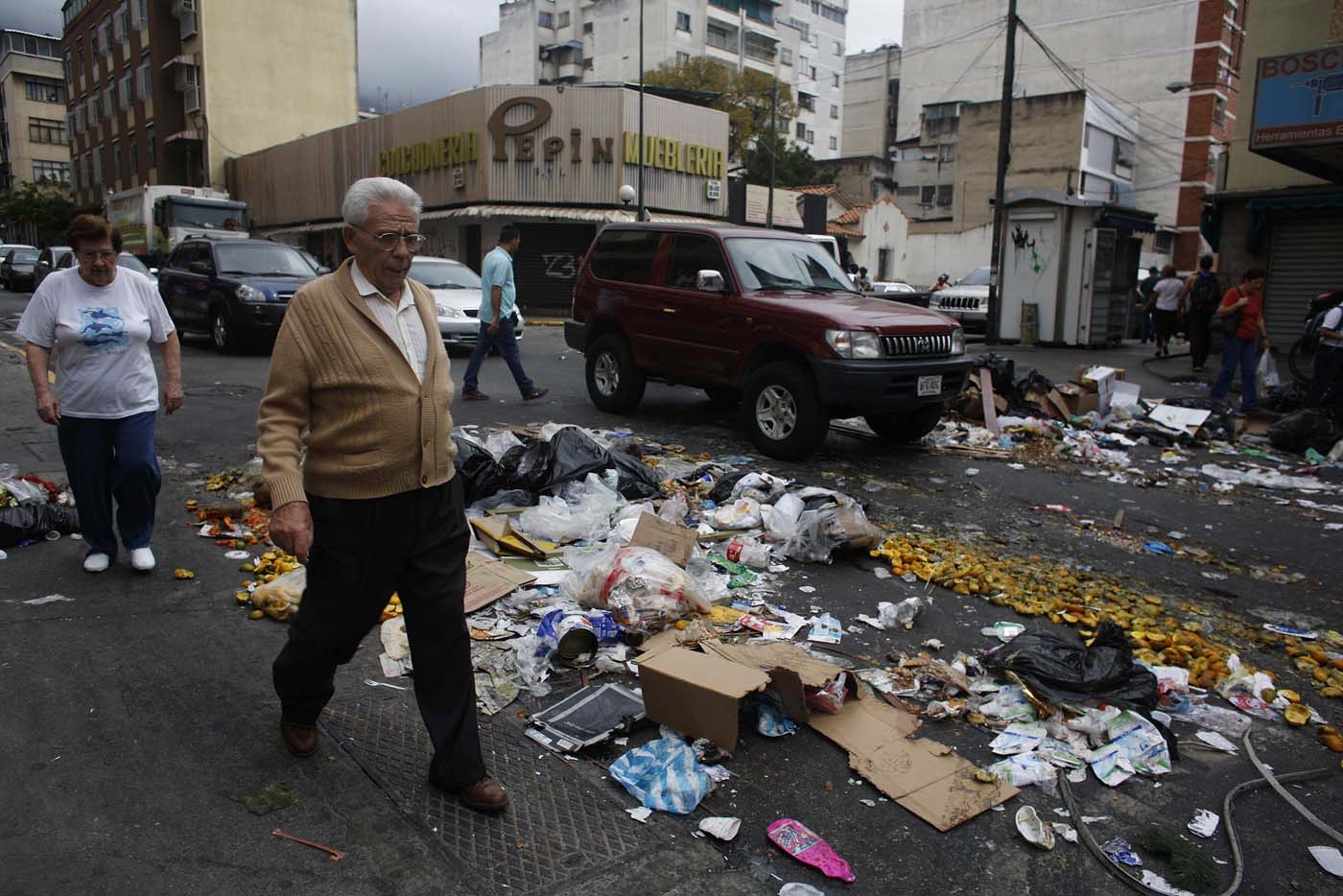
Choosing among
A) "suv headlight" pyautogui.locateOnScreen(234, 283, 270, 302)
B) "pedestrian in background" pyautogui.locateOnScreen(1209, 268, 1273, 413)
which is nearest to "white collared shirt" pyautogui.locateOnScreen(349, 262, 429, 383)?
"pedestrian in background" pyautogui.locateOnScreen(1209, 268, 1273, 413)

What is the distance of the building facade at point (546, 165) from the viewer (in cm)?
2816

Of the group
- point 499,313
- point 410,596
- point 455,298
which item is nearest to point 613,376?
point 499,313

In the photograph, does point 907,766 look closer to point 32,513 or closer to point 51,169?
point 32,513

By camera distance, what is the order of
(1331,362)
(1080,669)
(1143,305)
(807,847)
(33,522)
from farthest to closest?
(1143,305)
(1331,362)
(33,522)
(1080,669)
(807,847)

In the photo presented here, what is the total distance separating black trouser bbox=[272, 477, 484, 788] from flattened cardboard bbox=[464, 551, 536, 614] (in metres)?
Result: 1.52

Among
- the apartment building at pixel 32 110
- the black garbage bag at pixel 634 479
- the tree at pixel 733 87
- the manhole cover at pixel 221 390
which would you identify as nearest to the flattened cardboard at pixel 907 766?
the black garbage bag at pixel 634 479

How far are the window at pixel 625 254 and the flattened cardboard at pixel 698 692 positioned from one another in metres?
6.29

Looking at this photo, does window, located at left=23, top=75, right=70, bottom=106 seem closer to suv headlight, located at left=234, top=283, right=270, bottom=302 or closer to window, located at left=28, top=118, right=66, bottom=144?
window, located at left=28, top=118, right=66, bottom=144

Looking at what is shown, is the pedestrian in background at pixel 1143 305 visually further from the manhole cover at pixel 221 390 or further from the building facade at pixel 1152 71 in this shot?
the building facade at pixel 1152 71

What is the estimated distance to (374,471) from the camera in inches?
106

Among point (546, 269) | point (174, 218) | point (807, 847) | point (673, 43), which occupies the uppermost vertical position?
point (673, 43)

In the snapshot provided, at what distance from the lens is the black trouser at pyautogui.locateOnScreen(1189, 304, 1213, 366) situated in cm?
1491

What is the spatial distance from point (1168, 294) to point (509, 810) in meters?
17.7

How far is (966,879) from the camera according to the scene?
267cm
